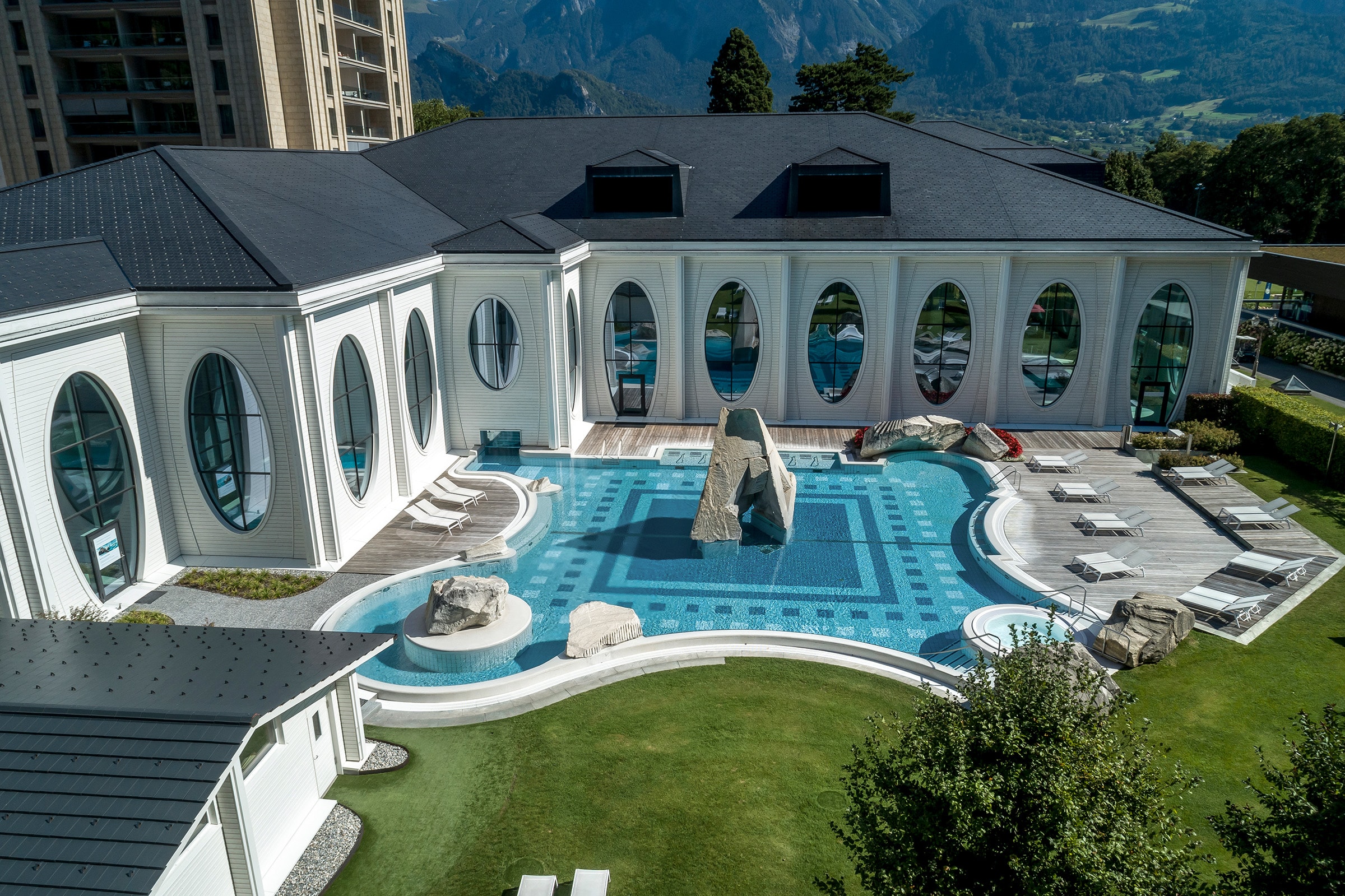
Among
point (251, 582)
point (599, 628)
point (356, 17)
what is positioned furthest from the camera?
point (356, 17)

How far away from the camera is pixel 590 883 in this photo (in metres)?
10.2

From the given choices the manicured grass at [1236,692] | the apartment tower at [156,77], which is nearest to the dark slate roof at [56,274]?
the manicured grass at [1236,692]

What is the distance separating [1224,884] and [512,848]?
7.89m

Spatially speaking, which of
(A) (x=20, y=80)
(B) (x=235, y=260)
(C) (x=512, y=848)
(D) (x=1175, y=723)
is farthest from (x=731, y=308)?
(A) (x=20, y=80)

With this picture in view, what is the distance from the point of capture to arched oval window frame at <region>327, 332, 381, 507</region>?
19109 millimetres

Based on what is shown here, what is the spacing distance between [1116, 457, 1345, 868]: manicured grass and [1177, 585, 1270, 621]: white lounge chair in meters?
0.52

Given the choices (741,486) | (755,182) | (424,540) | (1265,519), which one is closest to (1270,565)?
(1265,519)

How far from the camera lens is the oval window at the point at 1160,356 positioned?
1076 inches

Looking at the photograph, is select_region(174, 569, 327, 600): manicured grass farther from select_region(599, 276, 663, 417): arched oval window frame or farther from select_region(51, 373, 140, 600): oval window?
select_region(599, 276, 663, 417): arched oval window frame

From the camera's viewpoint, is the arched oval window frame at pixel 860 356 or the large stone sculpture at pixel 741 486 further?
the arched oval window frame at pixel 860 356

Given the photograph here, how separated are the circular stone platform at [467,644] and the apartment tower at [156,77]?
124 ft

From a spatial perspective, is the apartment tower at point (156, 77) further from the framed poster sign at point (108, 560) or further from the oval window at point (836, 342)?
the framed poster sign at point (108, 560)

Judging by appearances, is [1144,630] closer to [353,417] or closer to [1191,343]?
[1191,343]

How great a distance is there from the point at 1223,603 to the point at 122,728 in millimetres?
18107
